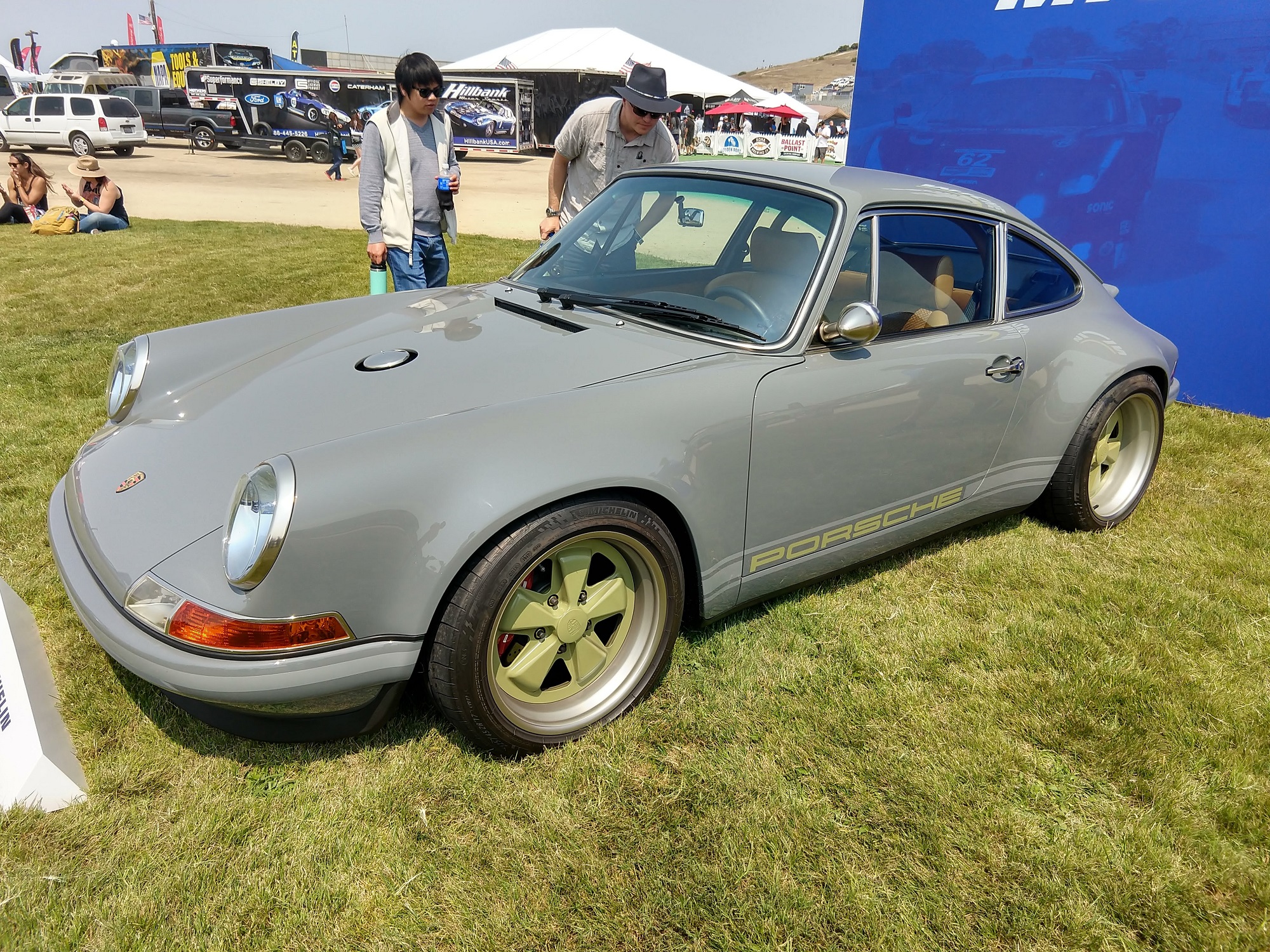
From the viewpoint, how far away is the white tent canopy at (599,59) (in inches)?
1495

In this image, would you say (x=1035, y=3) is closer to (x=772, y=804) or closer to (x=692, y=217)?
(x=692, y=217)

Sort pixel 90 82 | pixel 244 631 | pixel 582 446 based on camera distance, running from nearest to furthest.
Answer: pixel 244 631 < pixel 582 446 < pixel 90 82

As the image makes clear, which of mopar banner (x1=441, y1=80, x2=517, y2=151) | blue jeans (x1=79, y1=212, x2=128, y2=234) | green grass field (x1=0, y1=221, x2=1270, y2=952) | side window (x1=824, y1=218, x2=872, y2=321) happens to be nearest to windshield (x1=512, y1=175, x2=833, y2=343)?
side window (x1=824, y1=218, x2=872, y2=321)

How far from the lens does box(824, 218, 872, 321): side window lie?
8.81 feet

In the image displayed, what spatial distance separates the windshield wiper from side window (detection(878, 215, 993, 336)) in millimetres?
568

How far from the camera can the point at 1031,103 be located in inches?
244

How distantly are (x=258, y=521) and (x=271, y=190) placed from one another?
60.5 feet

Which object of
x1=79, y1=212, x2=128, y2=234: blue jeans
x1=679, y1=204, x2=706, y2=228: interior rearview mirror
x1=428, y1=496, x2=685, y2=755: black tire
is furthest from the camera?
x1=79, y1=212, x2=128, y2=234: blue jeans

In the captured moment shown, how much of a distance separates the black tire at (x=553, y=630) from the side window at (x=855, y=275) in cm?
99

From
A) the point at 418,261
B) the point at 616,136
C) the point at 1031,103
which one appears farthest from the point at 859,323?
the point at 1031,103

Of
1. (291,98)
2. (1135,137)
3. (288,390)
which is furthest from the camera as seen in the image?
(291,98)

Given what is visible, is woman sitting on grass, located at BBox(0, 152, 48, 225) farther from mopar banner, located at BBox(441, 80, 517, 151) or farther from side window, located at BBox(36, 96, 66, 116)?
mopar banner, located at BBox(441, 80, 517, 151)

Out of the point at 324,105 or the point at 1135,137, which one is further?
the point at 324,105

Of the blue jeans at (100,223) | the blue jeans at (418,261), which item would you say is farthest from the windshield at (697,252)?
the blue jeans at (100,223)
